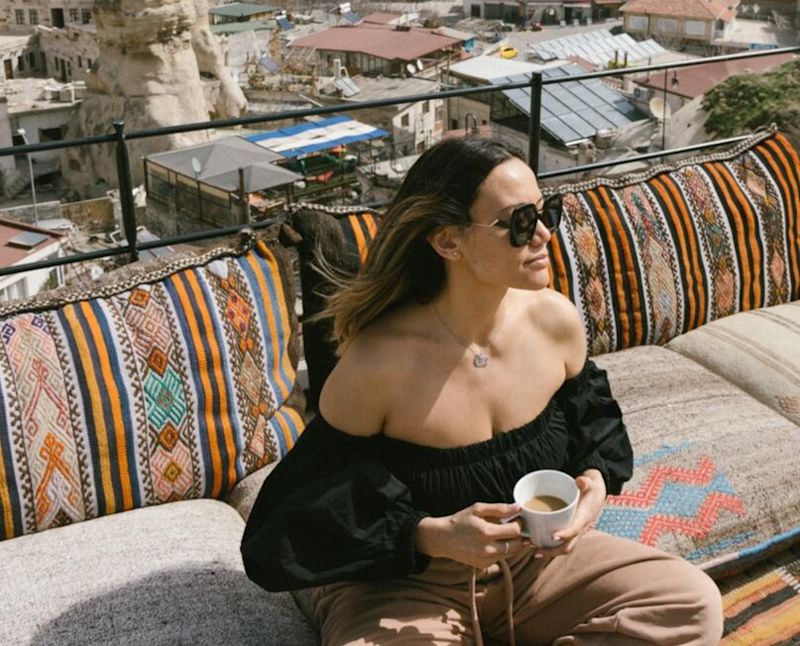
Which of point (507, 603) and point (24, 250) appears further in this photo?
point (24, 250)

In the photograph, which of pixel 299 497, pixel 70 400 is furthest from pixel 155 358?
pixel 299 497

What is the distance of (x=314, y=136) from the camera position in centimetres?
3158

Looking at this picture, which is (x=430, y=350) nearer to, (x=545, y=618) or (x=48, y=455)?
(x=545, y=618)

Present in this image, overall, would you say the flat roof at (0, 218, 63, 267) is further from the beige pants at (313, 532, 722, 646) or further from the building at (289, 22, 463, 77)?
the building at (289, 22, 463, 77)

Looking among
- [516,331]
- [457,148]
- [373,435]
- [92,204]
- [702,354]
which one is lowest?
[92,204]

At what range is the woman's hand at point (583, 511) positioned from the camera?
1.80 m

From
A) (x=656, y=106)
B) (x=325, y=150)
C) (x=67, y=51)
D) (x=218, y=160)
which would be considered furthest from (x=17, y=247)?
(x=67, y=51)

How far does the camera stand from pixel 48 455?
2.54 m

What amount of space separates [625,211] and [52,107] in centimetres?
3833

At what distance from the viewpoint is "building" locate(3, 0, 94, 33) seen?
52.6m

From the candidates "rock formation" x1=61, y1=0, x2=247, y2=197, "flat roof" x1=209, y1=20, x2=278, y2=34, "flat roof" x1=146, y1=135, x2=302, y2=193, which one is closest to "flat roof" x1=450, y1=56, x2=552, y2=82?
"rock formation" x1=61, y1=0, x2=247, y2=197

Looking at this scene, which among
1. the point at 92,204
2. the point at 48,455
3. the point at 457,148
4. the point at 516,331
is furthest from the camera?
the point at 92,204

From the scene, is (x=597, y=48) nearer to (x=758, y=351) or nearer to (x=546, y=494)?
(x=758, y=351)

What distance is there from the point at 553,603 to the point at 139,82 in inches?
1360
